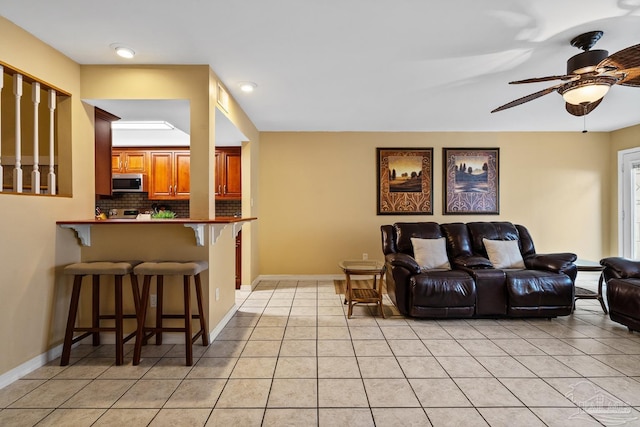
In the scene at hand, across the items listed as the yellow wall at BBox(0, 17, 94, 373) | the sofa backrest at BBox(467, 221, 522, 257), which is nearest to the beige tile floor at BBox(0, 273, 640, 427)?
the yellow wall at BBox(0, 17, 94, 373)

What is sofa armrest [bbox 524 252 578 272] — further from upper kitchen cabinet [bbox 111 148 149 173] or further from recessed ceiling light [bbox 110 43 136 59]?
upper kitchen cabinet [bbox 111 148 149 173]

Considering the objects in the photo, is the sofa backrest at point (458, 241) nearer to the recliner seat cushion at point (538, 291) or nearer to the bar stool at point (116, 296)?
the recliner seat cushion at point (538, 291)

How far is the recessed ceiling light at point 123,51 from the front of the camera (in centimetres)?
248

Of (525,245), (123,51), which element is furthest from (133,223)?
(525,245)

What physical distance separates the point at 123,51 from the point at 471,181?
4990 millimetres

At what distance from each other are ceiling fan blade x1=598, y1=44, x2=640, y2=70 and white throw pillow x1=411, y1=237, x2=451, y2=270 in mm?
2254

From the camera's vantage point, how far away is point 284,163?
5.14 m

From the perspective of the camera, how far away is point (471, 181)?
17.0 feet

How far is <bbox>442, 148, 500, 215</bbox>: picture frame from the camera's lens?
203 inches

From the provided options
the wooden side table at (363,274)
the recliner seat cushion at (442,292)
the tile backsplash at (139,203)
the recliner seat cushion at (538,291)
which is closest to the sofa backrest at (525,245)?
the recliner seat cushion at (538,291)

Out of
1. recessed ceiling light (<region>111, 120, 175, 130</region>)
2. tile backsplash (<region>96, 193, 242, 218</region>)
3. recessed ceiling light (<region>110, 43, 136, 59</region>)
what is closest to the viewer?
recessed ceiling light (<region>110, 43, 136, 59</region>)

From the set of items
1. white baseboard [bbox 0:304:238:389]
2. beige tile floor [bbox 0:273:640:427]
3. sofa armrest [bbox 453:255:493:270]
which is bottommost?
beige tile floor [bbox 0:273:640:427]

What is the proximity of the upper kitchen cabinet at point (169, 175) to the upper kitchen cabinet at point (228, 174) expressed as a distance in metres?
0.63

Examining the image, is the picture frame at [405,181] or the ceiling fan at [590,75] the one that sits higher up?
the ceiling fan at [590,75]
